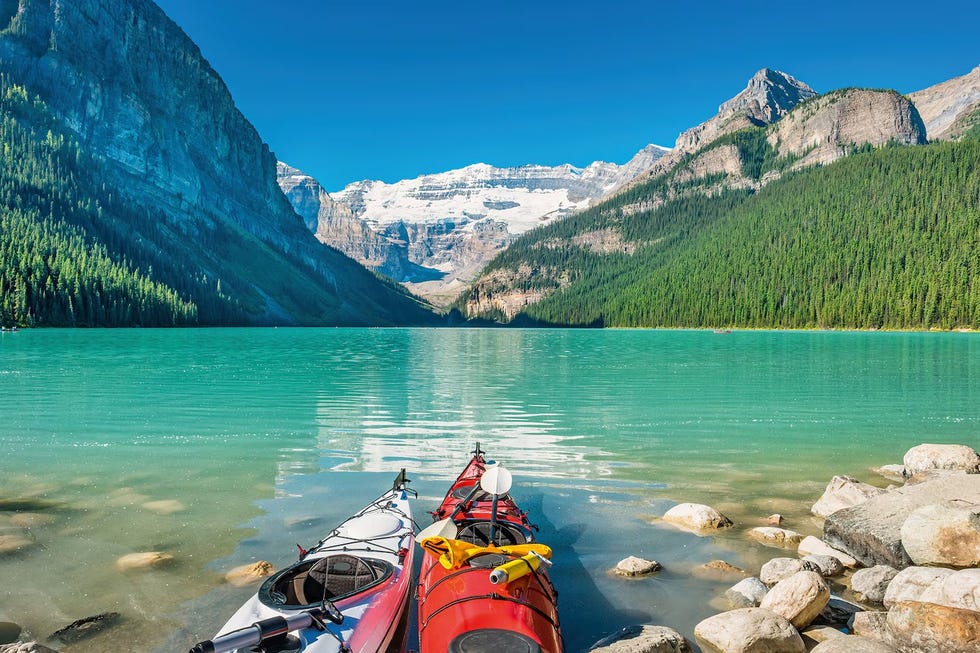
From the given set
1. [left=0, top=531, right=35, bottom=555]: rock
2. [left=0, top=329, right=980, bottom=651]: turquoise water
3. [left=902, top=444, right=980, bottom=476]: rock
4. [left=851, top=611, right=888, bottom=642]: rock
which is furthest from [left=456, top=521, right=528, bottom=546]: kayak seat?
[left=902, top=444, right=980, bottom=476]: rock

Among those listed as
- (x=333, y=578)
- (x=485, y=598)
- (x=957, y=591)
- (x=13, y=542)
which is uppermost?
(x=485, y=598)

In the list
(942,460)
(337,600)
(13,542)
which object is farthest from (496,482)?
(942,460)

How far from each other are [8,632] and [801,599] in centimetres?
1177

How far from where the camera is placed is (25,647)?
281 inches

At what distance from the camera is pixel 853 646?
7.63m

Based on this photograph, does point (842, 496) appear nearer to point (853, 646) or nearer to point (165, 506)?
point (853, 646)

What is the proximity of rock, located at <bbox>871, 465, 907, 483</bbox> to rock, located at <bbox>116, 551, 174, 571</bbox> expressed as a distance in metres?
19.2

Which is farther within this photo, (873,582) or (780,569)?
(780,569)

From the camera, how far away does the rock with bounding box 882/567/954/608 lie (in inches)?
356

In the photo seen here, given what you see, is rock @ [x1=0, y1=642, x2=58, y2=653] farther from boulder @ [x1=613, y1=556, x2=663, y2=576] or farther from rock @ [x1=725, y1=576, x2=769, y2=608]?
rock @ [x1=725, y1=576, x2=769, y2=608]

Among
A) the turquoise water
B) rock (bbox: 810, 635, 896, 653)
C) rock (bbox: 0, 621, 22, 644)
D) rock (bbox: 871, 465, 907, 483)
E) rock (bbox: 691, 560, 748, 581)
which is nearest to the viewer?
rock (bbox: 810, 635, 896, 653)

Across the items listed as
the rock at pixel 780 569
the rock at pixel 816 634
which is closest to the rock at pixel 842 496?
the rock at pixel 780 569

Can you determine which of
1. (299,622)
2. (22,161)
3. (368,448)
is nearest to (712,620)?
(299,622)

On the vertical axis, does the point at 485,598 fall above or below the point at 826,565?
above
